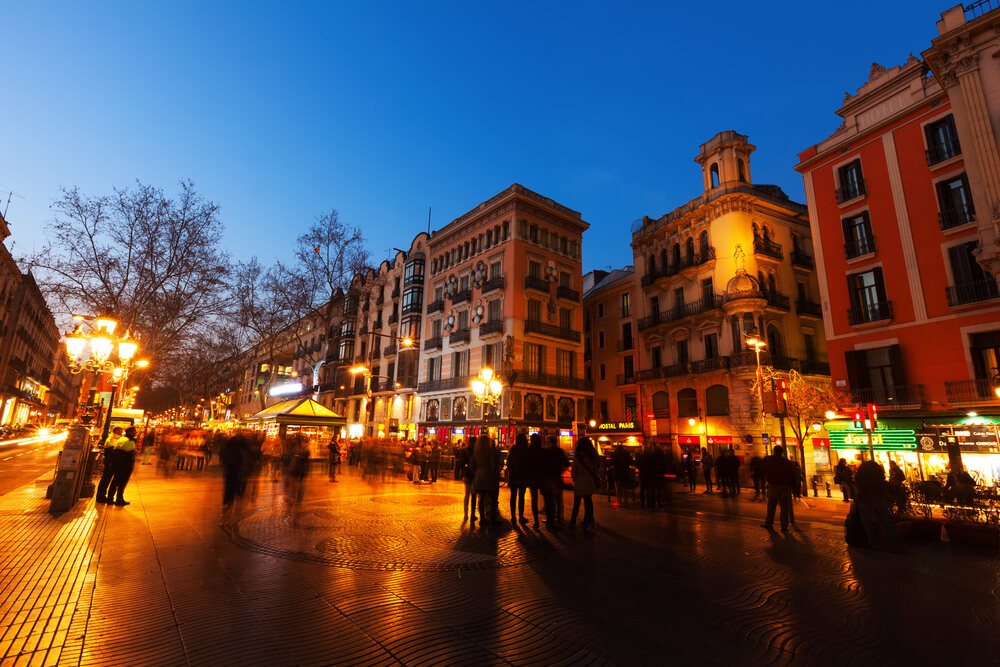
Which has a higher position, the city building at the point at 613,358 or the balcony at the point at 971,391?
the city building at the point at 613,358

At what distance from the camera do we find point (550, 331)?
3369 centimetres

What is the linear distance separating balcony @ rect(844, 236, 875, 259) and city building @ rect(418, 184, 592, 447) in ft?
57.3

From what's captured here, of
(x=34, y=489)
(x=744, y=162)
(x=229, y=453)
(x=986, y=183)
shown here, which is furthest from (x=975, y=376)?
(x=34, y=489)

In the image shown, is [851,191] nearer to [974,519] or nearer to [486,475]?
[974,519]

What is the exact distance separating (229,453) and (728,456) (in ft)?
52.5

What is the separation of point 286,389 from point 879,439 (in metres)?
45.4

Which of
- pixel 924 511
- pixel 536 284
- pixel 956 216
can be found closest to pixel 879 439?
pixel 956 216

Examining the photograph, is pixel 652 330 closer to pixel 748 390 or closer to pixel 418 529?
pixel 748 390

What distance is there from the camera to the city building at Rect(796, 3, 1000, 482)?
53.3ft

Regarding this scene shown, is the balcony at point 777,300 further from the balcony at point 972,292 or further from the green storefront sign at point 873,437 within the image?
the balcony at point 972,292

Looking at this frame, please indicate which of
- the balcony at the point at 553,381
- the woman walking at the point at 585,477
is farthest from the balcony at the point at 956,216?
the balcony at the point at 553,381

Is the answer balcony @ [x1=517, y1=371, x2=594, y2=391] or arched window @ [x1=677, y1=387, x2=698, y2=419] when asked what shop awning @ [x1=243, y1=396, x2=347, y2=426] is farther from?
arched window @ [x1=677, y1=387, x2=698, y2=419]

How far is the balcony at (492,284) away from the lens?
33531 mm

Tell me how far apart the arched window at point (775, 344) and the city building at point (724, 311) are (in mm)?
69
